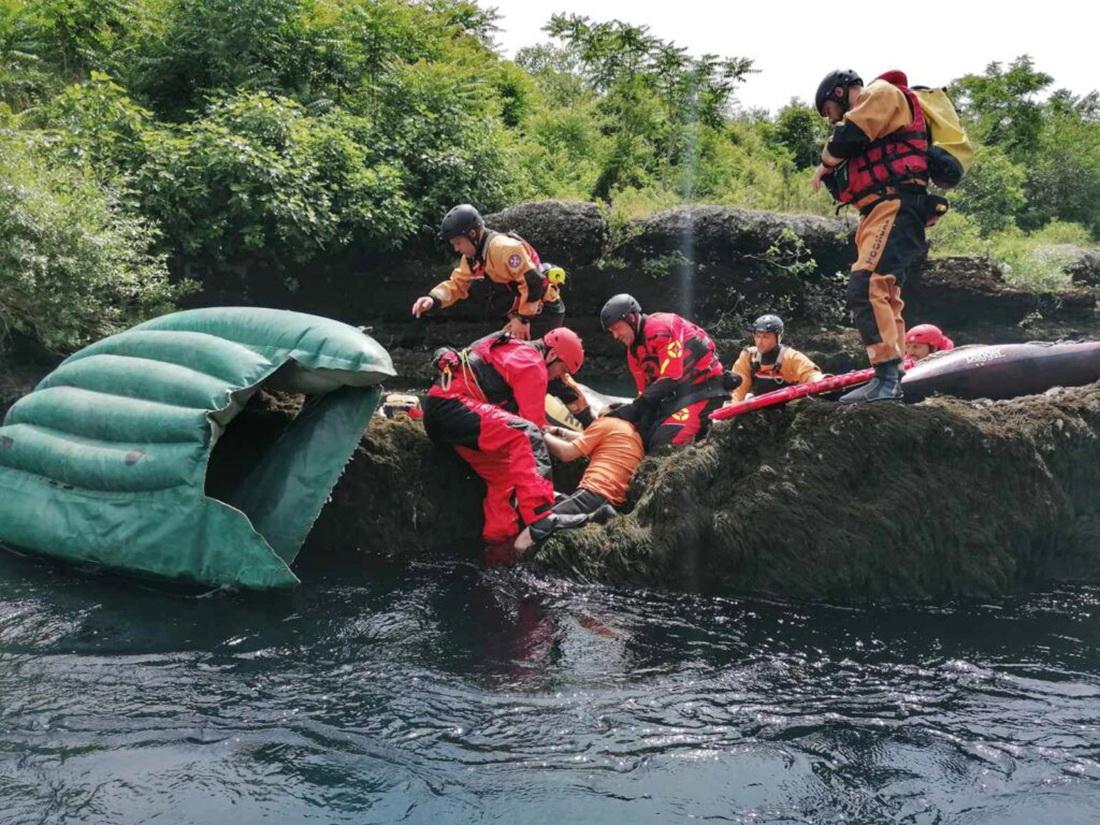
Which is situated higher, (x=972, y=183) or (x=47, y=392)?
(x=972, y=183)

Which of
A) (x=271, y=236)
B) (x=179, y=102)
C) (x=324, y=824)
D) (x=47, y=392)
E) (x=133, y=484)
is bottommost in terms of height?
(x=324, y=824)

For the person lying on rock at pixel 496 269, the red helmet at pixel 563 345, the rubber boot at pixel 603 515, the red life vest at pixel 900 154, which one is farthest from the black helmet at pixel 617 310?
the red life vest at pixel 900 154

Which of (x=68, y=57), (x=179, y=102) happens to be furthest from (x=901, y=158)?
(x=68, y=57)

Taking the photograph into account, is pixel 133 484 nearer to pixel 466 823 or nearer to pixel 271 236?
pixel 466 823

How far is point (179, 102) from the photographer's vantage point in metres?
13.9

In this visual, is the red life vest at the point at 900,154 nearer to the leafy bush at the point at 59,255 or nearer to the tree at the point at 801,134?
the leafy bush at the point at 59,255

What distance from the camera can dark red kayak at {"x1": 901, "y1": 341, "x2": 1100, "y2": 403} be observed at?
20.4 ft

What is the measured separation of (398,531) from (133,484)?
166 centimetres

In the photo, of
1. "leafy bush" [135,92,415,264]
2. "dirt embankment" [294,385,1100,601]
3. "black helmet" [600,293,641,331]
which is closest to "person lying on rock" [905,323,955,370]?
"dirt embankment" [294,385,1100,601]

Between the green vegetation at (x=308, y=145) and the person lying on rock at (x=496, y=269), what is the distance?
4.10 m

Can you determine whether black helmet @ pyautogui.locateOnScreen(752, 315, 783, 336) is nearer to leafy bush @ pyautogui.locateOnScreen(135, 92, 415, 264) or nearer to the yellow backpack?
the yellow backpack

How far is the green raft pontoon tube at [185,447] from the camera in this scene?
496cm

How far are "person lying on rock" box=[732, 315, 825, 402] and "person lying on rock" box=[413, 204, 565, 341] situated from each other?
1.79 metres

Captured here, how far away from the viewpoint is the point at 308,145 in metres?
11.9
